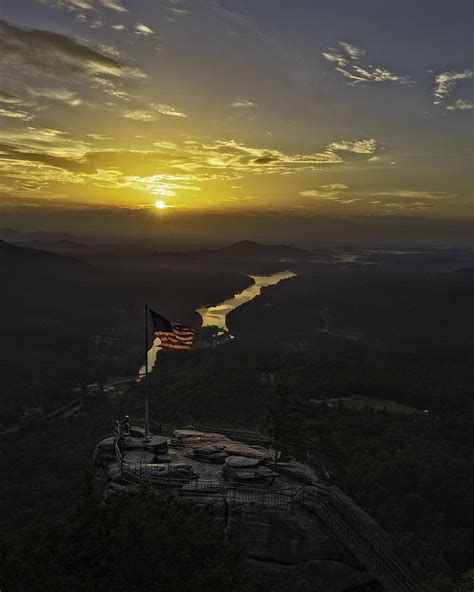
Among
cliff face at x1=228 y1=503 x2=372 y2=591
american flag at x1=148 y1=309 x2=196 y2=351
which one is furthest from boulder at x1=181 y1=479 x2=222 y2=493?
american flag at x1=148 y1=309 x2=196 y2=351

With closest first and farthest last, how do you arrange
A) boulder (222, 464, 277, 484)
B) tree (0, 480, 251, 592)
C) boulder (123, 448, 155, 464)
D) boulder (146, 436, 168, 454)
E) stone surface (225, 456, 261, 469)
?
tree (0, 480, 251, 592)
boulder (222, 464, 277, 484)
stone surface (225, 456, 261, 469)
boulder (123, 448, 155, 464)
boulder (146, 436, 168, 454)

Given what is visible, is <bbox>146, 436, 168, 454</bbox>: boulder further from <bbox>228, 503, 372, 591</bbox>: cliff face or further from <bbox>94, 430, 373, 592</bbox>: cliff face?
<bbox>228, 503, 372, 591</bbox>: cliff face

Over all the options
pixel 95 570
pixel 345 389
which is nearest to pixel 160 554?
pixel 95 570

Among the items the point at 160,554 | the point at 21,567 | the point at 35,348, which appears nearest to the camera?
the point at 21,567

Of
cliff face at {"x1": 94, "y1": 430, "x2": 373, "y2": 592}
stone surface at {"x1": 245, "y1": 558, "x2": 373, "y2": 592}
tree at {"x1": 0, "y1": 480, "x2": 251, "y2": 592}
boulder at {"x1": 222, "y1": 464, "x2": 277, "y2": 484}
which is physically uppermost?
tree at {"x1": 0, "y1": 480, "x2": 251, "y2": 592}

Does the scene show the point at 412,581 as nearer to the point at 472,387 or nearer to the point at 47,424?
the point at 472,387

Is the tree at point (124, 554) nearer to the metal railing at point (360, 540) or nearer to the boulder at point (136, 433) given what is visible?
the metal railing at point (360, 540)

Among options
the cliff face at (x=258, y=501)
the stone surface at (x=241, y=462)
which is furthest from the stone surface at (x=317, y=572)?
the stone surface at (x=241, y=462)

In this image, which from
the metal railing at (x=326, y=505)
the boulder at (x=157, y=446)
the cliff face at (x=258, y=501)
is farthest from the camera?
the boulder at (x=157, y=446)
